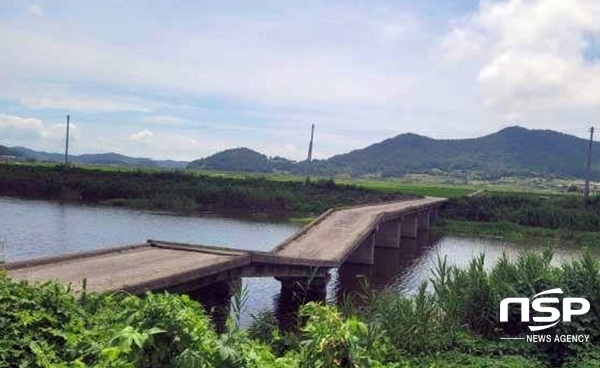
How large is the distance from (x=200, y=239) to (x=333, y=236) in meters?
10.1

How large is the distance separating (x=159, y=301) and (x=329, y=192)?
61018 millimetres

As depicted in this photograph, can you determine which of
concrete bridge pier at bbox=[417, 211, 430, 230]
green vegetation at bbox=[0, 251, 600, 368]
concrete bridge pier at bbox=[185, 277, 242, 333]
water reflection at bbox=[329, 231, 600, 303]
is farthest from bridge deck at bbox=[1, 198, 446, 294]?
concrete bridge pier at bbox=[417, 211, 430, 230]

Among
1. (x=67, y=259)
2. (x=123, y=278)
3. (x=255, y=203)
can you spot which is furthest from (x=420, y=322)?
(x=255, y=203)

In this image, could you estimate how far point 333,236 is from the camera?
24.7 m

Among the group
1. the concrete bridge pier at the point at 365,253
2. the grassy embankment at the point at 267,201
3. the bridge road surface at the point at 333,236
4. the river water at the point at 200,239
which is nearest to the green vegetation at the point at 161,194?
the grassy embankment at the point at 267,201

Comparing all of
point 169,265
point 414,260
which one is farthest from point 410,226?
point 169,265

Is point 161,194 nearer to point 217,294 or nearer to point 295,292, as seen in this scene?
point 295,292

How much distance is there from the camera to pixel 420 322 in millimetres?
10203

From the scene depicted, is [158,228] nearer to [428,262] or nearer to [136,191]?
[428,262]

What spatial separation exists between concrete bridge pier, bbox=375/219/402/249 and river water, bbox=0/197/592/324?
77 cm

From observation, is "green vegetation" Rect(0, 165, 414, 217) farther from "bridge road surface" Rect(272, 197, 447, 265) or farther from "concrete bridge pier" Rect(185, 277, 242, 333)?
"concrete bridge pier" Rect(185, 277, 242, 333)

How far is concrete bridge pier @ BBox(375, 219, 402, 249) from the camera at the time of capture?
38531 millimetres

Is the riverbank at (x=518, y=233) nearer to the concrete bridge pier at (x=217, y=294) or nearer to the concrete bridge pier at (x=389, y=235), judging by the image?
the concrete bridge pier at (x=389, y=235)

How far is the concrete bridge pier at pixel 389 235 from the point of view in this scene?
1517 inches
